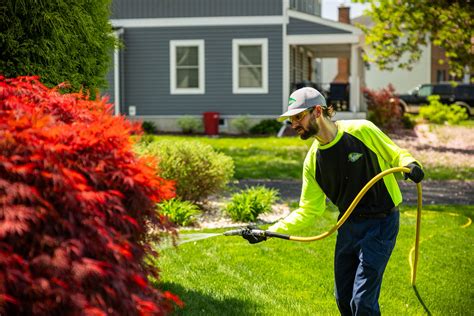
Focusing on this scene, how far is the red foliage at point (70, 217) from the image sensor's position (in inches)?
110

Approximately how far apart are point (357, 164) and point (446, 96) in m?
36.0

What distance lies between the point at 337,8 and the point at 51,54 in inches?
1451

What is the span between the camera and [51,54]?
5.63 meters

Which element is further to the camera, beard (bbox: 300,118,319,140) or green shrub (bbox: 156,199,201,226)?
green shrub (bbox: 156,199,201,226)

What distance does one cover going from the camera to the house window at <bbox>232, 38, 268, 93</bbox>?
24.8 meters

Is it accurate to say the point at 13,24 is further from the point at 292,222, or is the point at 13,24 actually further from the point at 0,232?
the point at 0,232

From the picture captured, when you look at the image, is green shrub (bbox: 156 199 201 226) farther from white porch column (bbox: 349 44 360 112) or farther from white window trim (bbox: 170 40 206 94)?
white porch column (bbox: 349 44 360 112)

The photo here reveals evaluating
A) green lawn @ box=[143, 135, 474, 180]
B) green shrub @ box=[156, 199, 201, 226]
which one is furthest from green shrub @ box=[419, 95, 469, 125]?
green shrub @ box=[156, 199, 201, 226]

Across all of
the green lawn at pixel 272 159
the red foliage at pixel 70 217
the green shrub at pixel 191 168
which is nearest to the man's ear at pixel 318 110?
the red foliage at pixel 70 217

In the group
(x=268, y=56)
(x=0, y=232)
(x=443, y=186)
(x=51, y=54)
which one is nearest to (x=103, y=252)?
(x=0, y=232)

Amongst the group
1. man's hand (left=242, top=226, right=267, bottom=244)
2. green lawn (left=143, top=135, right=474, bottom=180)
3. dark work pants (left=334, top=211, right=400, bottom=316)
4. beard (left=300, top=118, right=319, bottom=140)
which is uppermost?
beard (left=300, top=118, right=319, bottom=140)

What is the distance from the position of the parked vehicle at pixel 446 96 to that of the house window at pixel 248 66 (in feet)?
49.8

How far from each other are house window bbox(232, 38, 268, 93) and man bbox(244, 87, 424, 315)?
781 inches

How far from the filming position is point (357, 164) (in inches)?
195
